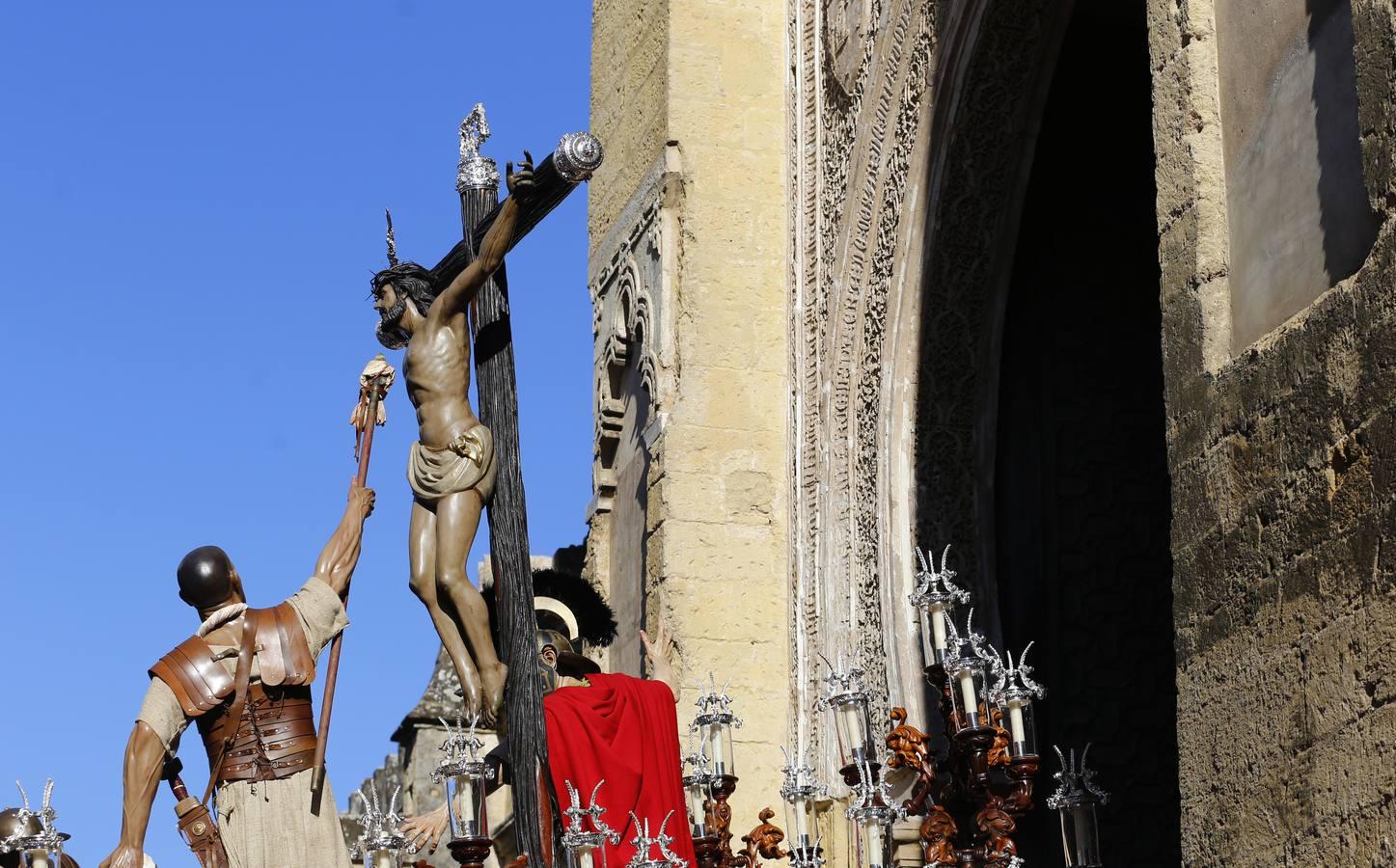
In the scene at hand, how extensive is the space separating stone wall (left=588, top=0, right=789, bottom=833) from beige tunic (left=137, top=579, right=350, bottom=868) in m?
3.03

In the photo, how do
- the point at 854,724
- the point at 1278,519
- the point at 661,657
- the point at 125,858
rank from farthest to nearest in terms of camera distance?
Answer: the point at 661,657, the point at 854,724, the point at 125,858, the point at 1278,519

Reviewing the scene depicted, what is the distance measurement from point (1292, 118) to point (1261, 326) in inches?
20.8

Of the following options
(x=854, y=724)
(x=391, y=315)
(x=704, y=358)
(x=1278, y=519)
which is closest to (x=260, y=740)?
(x=391, y=315)

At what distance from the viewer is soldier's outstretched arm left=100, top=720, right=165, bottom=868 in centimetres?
544

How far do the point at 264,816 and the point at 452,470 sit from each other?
4.60 ft

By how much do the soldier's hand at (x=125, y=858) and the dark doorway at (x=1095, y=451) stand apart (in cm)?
374

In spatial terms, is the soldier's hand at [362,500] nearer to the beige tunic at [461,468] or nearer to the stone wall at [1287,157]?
the beige tunic at [461,468]

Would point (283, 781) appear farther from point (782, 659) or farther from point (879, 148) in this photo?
point (879, 148)

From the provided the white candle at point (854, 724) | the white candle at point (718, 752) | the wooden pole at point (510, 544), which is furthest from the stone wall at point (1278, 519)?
the white candle at point (718, 752)

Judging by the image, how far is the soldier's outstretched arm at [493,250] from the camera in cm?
632

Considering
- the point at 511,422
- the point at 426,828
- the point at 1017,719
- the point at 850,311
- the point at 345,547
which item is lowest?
the point at 426,828

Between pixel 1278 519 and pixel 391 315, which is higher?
pixel 391 315

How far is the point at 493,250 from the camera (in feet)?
21.2

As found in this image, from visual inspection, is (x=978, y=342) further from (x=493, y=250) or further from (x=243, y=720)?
(x=243, y=720)
